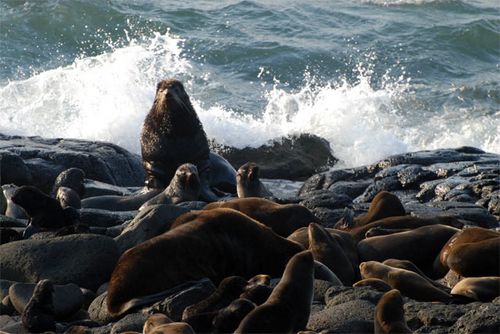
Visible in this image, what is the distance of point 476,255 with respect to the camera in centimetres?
695

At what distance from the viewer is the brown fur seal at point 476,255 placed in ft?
22.4

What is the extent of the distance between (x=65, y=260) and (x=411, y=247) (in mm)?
2367

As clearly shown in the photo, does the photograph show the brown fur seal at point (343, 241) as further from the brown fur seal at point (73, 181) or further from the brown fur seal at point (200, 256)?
the brown fur seal at point (73, 181)

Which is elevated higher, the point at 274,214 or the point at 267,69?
the point at 274,214

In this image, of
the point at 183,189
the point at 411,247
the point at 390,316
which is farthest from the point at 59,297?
the point at 183,189

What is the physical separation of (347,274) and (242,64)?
18.8m

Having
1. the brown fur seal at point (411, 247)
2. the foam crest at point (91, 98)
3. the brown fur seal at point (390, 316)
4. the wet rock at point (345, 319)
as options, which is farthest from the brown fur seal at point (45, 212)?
the foam crest at point (91, 98)

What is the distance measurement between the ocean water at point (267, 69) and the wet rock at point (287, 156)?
0.47m

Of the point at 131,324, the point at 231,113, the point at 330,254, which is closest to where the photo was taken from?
the point at 131,324

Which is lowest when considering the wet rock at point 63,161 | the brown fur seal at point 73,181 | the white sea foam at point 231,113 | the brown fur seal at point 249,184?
the white sea foam at point 231,113

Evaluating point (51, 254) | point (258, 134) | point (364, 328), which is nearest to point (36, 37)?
point (258, 134)

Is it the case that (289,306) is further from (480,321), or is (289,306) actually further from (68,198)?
(68,198)

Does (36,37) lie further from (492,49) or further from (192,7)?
(492,49)

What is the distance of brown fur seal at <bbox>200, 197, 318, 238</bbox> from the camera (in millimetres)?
8242
